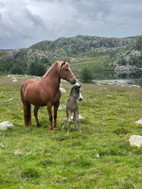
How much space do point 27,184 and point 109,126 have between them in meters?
9.55

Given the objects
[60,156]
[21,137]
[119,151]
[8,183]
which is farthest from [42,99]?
[8,183]

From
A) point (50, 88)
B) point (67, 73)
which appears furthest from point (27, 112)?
point (67, 73)

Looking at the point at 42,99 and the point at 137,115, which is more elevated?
the point at 42,99

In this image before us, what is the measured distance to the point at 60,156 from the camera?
905cm

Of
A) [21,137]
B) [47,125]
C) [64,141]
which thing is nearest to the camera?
[64,141]

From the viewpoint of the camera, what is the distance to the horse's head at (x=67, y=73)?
486 inches

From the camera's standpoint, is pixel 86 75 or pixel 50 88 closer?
pixel 50 88

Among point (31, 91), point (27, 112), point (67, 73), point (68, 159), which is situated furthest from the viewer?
point (27, 112)

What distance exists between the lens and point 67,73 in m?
12.5

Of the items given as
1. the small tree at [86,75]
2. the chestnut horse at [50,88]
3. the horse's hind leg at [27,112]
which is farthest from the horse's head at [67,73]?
the small tree at [86,75]

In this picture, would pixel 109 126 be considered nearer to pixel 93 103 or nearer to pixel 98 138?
pixel 98 138

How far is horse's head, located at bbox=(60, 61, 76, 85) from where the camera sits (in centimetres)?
1234

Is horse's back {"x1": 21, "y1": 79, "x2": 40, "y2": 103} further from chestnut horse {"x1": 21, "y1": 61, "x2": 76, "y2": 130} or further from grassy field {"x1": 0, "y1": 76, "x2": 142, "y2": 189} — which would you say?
grassy field {"x1": 0, "y1": 76, "x2": 142, "y2": 189}

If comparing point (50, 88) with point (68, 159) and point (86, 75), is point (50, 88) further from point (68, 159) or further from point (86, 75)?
point (86, 75)
